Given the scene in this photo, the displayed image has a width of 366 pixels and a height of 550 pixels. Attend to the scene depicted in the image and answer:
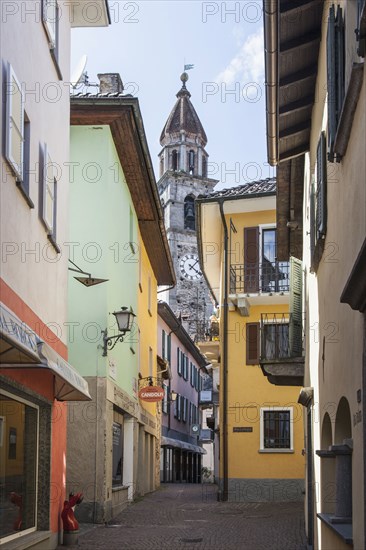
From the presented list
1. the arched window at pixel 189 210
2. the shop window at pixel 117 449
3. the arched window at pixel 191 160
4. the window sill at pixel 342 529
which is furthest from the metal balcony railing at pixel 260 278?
the arched window at pixel 191 160

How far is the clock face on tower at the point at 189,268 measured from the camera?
9456 cm

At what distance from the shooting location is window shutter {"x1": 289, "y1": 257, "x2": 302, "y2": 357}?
→ 1678cm

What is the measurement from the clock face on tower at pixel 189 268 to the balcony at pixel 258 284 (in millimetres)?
66242

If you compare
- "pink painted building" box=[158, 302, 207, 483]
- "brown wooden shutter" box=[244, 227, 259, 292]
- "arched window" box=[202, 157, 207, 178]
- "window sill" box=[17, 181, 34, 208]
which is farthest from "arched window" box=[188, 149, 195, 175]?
"window sill" box=[17, 181, 34, 208]

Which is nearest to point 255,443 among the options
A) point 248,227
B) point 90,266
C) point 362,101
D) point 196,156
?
point 248,227

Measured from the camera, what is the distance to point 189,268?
95625 millimetres

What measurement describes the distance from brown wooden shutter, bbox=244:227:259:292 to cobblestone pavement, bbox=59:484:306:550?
636 cm

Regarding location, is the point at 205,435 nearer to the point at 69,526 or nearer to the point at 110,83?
the point at 110,83

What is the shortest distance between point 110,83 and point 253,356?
1057 centimetres

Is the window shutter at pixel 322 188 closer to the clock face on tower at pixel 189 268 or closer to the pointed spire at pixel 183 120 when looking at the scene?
the clock face on tower at pixel 189 268

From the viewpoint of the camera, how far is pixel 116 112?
18.7 m

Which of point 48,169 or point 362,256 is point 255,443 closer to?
point 48,169

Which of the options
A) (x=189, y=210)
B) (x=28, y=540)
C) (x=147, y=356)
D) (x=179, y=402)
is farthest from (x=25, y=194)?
(x=189, y=210)

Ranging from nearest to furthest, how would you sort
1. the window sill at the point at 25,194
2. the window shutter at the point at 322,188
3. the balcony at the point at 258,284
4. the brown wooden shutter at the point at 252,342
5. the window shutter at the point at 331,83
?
the window shutter at the point at 331,83 → the window shutter at the point at 322,188 → the window sill at the point at 25,194 → the balcony at the point at 258,284 → the brown wooden shutter at the point at 252,342
